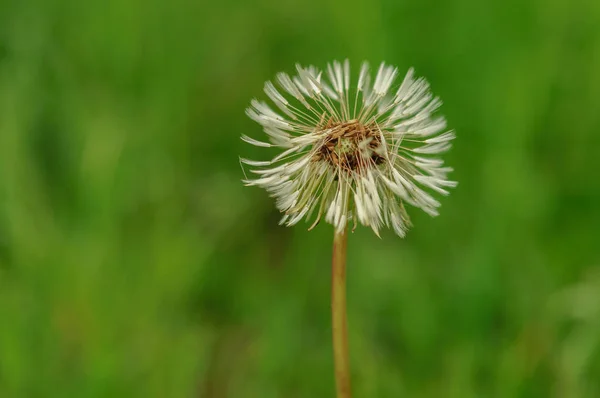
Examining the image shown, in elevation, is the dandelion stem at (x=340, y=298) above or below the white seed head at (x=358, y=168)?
below

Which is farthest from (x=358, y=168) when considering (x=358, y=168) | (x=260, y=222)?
(x=260, y=222)

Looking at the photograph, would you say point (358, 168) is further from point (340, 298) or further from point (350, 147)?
point (340, 298)

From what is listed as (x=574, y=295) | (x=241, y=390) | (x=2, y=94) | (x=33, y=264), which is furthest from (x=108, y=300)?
(x=574, y=295)

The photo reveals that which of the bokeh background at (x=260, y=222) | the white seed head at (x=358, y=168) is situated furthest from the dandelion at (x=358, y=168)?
the bokeh background at (x=260, y=222)

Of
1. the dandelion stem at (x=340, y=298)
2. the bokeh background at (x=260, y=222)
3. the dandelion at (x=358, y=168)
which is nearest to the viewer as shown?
the dandelion stem at (x=340, y=298)

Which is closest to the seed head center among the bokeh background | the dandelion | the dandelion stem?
the dandelion

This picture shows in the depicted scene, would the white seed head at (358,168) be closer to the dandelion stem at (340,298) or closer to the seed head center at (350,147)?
the seed head center at (350,147)

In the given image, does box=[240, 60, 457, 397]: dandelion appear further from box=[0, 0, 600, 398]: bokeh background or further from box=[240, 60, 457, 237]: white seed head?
box=[0, 0, 600, 398]: bokeh background

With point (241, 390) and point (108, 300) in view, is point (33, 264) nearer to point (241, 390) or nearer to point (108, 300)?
point (108, 300)
